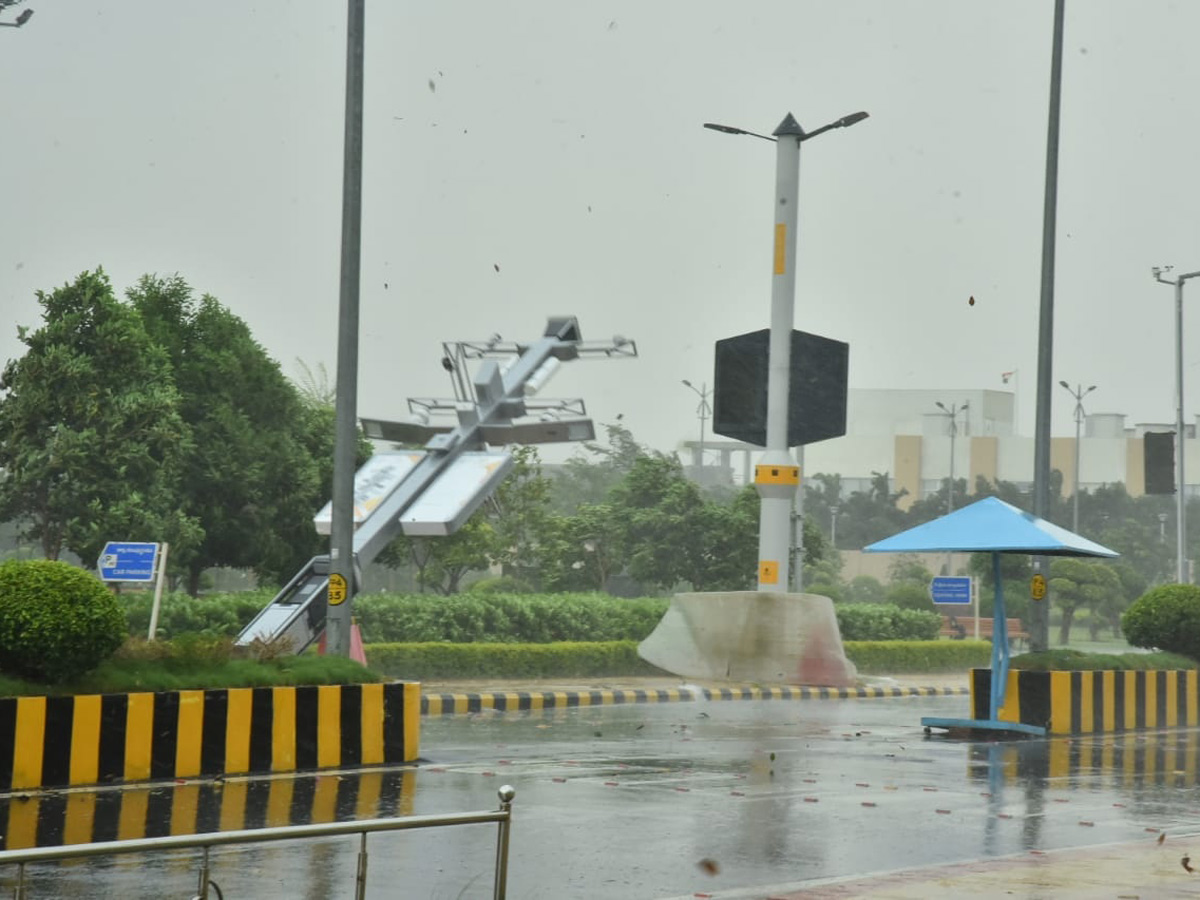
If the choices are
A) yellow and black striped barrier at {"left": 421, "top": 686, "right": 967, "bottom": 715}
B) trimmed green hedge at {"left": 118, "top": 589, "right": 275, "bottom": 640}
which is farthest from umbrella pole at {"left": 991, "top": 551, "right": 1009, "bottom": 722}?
trimmed green hedge at {"left": 118, "top": 589, "right": 275, "bottom": 640}

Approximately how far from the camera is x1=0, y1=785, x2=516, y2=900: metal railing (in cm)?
489

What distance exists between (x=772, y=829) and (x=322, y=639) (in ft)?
42.4

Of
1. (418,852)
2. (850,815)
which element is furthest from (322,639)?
(418,852)

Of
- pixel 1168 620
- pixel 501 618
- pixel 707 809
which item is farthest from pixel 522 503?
pixel 707 809

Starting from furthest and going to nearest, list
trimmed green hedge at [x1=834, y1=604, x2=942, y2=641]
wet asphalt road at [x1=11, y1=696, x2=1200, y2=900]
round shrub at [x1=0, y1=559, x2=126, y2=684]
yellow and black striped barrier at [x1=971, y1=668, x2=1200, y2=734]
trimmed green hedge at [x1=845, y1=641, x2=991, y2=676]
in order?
trimmed green hedge at [x1=834, y1=604, x2=942, y2=641] → trimmed green hedge at [x1=845, y1=641, x2=991, y2=676] → yellow and black striped barrier at [x1=971, y1=668, x2=1200, y2=734] → round shrub at [x1=0, y1=559, x2=126, y2=684] → wet asphalt road at [x1=11, y1=696, x2=1200, y2=900]

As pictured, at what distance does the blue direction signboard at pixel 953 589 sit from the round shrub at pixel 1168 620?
16.8m

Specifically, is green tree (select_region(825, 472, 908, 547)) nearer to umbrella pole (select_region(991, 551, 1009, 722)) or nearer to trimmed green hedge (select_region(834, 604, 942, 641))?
trimmed green hedge (select_region(834, 604, 942, 641))

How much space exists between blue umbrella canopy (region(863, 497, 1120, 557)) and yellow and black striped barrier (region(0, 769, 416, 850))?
7.83 meters

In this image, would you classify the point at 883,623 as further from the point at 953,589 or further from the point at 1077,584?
the point at 1077,584

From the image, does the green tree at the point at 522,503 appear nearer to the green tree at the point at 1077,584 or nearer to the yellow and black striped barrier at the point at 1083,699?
the green tree at the point at 1077,584

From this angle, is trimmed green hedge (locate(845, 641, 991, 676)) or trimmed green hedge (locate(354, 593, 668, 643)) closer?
trimmed green hedge (locate(354, 593, 668, 643))

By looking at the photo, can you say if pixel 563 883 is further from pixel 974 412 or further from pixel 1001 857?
pixel 974 412

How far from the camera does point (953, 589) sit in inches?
1608

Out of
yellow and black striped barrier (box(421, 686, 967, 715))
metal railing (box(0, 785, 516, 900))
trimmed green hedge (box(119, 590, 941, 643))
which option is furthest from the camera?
trimmed green hedge (box(119, 590, 941, 643))
